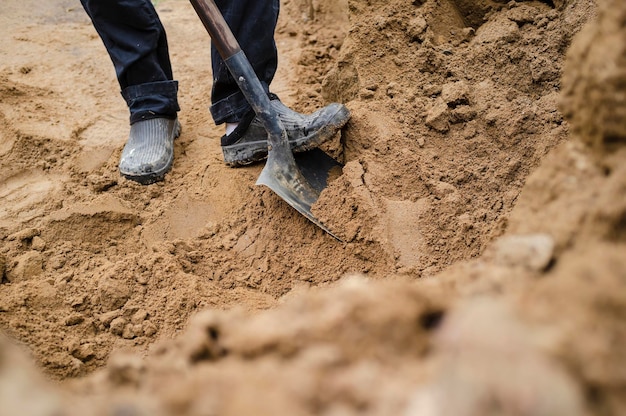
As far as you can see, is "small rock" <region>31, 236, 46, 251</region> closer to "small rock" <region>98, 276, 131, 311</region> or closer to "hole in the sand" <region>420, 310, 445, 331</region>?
"small rock" <region>98, 276, 131, 311</region>

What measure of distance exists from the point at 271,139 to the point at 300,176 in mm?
193

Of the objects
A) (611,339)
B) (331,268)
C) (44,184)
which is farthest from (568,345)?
(44,184)

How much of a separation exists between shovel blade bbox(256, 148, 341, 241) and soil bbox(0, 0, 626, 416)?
73 mm

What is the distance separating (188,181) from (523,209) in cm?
162

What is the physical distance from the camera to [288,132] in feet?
7.52

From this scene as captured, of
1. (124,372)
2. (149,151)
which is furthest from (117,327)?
(124,372)

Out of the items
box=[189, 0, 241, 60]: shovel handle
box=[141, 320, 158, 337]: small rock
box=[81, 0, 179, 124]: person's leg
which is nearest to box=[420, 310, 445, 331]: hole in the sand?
box=[141, 320, 158, 337]: small rock

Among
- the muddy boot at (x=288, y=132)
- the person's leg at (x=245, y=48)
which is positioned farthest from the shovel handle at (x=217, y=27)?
the muddy boot at (x=288, y=132)

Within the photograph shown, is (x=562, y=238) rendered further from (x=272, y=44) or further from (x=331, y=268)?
(x=272, y=44)

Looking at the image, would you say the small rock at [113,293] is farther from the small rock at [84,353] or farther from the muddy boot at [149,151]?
the muddy boot at [149,151]

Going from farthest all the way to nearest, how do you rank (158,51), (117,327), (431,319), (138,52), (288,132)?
(158,51) → (138,52) → (288,132) → (117,327) → (431,319)

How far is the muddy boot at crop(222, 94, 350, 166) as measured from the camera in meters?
2.22

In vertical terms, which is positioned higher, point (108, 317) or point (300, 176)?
point (300, 176)

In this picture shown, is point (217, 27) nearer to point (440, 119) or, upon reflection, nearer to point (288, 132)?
point (288, 132)
